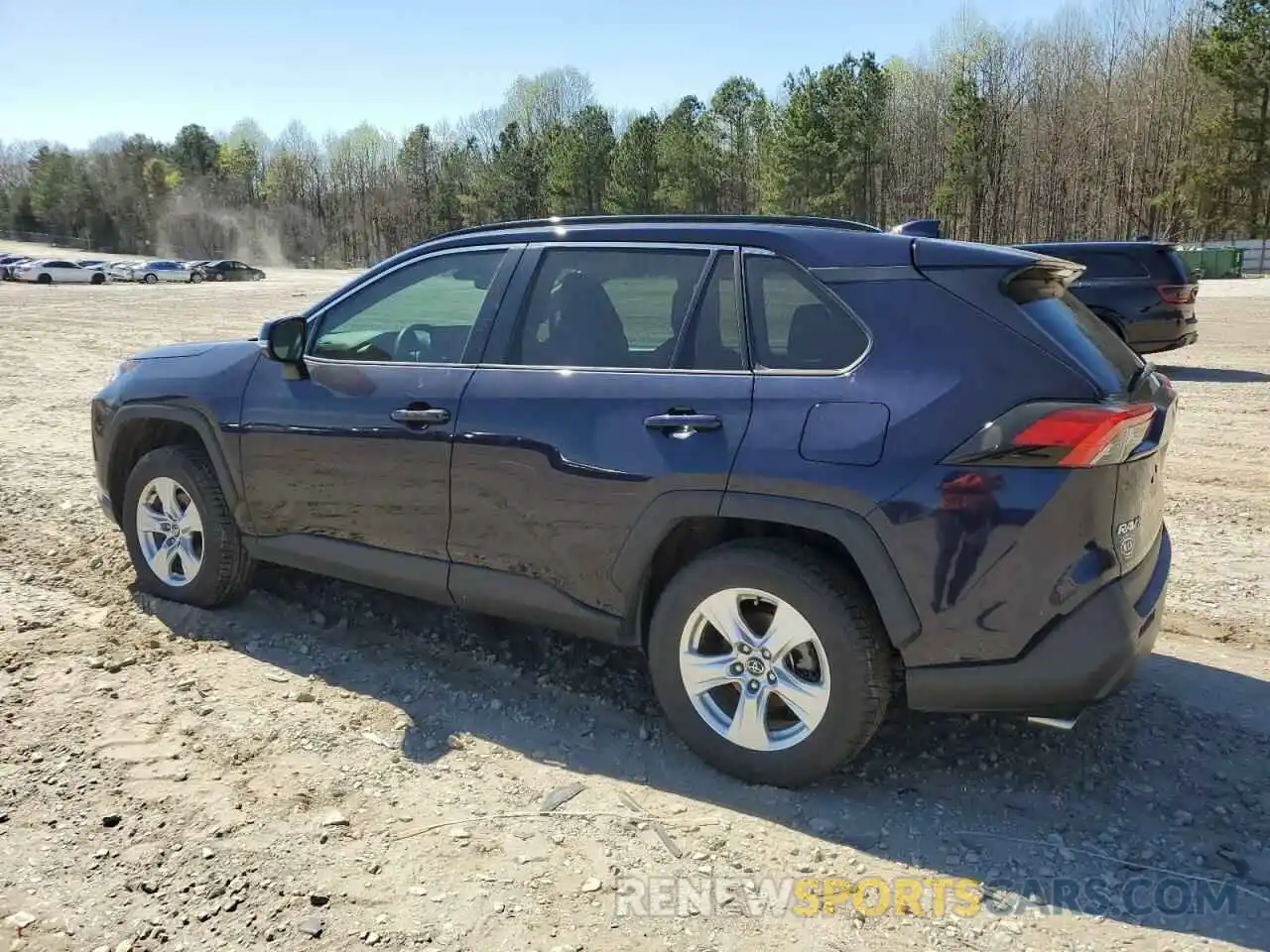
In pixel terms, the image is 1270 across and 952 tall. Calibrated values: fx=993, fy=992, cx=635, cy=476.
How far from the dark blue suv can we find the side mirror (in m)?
0.01

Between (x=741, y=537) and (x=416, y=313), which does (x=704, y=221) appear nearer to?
(x=741, y=537)

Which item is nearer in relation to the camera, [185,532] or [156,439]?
[185,532]

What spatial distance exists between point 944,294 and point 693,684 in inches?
59.6

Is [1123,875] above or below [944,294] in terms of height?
below

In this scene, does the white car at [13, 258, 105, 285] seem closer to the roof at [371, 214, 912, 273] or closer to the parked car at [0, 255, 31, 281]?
the parked car at [0, 255, 31, 281]

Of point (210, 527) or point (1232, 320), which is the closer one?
point (210, 527)

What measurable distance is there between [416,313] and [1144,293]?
37.4 ft

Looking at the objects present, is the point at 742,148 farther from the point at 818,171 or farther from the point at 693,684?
the point at 693,684

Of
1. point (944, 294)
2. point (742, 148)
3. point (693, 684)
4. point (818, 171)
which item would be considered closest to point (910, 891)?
point (693, 684)

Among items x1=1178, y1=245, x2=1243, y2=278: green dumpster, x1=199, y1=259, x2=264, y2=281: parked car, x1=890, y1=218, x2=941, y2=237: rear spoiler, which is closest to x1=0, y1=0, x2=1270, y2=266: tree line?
x1=1178, y1=245, x2=1243, y2=278: green dumpster

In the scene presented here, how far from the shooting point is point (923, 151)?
7369 centimetres

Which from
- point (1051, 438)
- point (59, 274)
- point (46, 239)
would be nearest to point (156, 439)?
point (1051, 438)

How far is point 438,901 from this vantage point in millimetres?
2781

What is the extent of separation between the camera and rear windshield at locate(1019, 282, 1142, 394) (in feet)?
9.89
